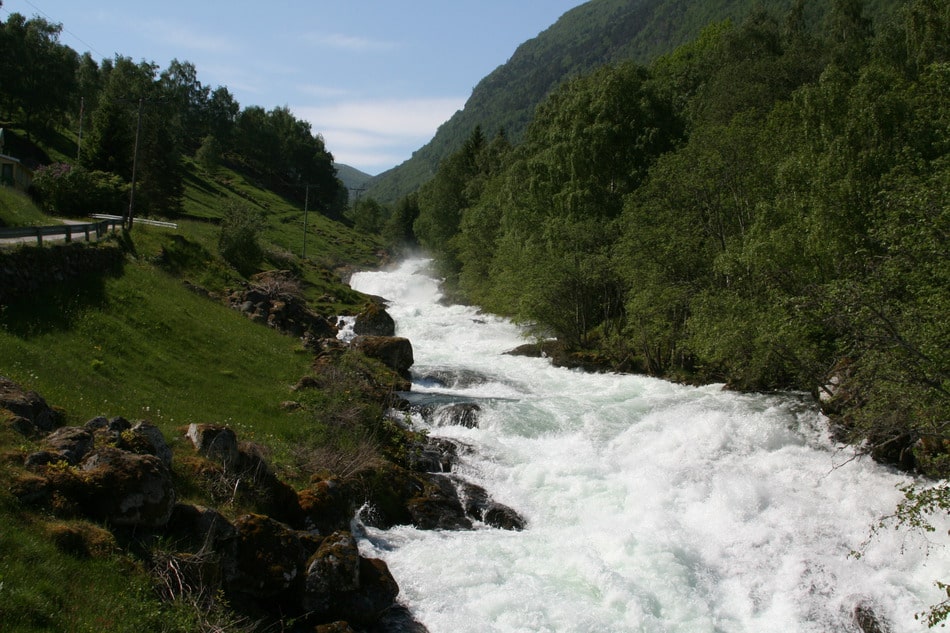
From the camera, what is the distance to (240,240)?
4628cm

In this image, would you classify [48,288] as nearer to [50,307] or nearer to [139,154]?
[50,307]

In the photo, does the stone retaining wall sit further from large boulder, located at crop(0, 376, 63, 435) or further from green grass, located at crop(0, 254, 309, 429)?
large boulder, located at crop(0, 376, 63, 435)

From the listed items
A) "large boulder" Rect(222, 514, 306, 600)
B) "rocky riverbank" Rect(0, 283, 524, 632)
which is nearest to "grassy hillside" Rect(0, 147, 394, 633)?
"rocky riverbank" Rect(0, 283, 524, 632)

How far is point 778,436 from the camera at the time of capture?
60.4ft

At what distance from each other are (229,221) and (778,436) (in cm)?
4203

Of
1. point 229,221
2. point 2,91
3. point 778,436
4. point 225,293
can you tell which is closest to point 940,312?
point 778,436

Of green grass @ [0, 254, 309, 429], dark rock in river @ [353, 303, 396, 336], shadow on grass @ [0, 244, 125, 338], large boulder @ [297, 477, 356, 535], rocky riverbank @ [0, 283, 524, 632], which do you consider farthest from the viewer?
dark rock in river @ [353, 303, 396, 336]

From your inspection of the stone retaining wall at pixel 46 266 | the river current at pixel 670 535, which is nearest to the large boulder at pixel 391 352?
the river current at pixel 670 535

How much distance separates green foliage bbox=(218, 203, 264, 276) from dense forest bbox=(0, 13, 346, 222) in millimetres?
6809

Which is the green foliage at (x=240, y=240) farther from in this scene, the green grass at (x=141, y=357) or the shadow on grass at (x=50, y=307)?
the shadow on grass at (x=50, y=307)

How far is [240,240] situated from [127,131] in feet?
61.2

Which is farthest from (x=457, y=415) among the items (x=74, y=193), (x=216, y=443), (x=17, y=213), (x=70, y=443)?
(x=74, y=193)

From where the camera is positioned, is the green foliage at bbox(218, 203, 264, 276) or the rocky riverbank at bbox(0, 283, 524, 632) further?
the green foliage at bbox(218, 203, 264, 276)

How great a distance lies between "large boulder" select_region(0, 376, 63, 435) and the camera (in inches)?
408
